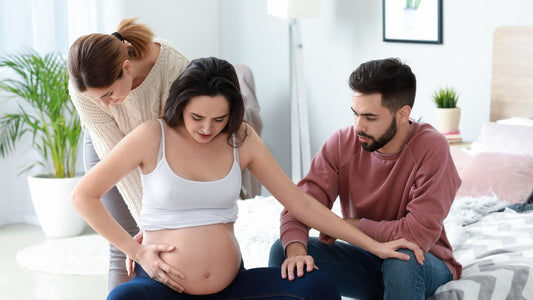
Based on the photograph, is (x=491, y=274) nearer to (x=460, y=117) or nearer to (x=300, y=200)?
(x=300, y=200)

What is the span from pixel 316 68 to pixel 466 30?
113cm

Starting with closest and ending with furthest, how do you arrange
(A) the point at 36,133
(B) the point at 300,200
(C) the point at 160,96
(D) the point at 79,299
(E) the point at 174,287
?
(E) the point at 174,287 < (B) the point at 300,200 < (C) the point at 160,96 < (D) the point at 79,299 < (A) the point at 36,133

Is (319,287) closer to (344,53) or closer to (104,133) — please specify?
(104,133)

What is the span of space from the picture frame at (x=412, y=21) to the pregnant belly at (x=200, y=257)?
2.33 m

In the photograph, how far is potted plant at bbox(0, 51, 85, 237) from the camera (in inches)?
161

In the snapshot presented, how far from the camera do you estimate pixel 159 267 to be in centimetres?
177

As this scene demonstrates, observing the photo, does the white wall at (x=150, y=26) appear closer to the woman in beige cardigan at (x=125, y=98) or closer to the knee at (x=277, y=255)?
the woman in beige cardigan at (x=125, y=98)

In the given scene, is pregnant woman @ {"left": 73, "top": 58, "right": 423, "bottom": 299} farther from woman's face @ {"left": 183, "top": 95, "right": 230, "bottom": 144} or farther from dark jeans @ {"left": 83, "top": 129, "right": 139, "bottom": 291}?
dark jeans @ {"left": 83, "top": 129, "right": 139, "bottom": 291}

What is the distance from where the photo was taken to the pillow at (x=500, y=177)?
111 inches

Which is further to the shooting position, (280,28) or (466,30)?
(280,28)

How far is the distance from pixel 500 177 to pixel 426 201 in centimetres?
109

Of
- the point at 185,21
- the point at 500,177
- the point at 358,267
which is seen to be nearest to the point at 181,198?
the point at 358,267

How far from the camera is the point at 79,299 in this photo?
320 centimetres

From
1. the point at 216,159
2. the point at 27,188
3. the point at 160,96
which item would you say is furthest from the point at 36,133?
the point at 216,159
